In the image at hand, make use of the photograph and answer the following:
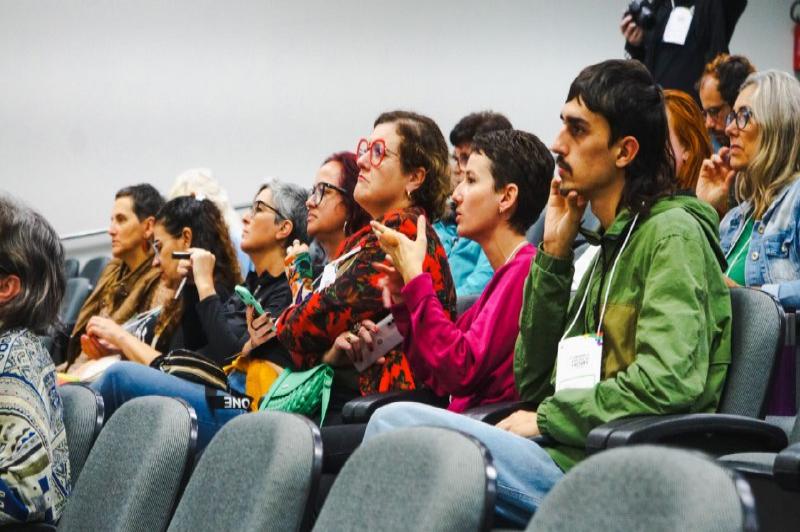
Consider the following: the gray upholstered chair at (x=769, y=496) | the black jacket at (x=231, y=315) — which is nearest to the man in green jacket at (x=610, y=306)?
the gray upholstered chair at (x=769, y=496)

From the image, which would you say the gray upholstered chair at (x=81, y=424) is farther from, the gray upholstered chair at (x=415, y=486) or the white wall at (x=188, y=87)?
the white wall at (x=188, y=87)

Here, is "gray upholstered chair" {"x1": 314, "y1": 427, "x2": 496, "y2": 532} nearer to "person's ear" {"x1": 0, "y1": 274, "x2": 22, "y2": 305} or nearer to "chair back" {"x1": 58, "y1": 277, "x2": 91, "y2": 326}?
"person's ear" {"x1": 0, "y1": 274, "x2": 22, "y2": 305}

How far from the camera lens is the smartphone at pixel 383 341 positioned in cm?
281

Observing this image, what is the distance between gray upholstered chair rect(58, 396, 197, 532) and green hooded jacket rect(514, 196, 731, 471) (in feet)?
2.15

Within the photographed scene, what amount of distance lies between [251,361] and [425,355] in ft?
3.25

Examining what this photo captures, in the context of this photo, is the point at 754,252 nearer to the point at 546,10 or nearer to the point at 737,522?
the point at 737,522

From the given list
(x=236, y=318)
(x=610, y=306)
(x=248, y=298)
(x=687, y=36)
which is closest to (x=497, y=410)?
(x=610, y=306)

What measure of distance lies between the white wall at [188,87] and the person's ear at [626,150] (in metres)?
4.91

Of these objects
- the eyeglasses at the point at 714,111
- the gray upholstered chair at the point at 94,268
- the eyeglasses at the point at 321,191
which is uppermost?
the eyeglasses at the point at 714,111

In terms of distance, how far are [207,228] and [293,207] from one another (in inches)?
17.6

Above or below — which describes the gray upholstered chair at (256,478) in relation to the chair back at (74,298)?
above

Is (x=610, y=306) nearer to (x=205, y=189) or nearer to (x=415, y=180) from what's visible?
(x=415, y=180)

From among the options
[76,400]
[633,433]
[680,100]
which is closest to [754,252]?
[680,100]

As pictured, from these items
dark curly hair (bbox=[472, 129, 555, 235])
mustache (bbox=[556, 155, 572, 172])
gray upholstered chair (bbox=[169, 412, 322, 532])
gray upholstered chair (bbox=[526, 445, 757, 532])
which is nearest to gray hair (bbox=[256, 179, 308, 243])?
dark curly hair (bbox=[472, 129, 555, 235])
